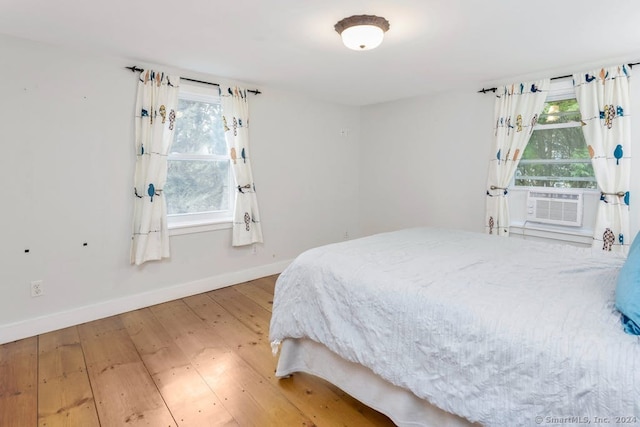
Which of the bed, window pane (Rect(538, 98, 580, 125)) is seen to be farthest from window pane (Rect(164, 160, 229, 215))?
window pane (Rect(538, 98, 580, 125))

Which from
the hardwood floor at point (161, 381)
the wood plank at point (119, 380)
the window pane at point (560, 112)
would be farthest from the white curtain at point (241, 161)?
the window pane at point (560, 112)

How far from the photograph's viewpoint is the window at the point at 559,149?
299 cm

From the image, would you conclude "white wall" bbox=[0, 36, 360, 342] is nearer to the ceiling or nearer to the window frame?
the window frame

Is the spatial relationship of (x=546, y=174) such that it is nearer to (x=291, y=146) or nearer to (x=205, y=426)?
(x=291, y=146)

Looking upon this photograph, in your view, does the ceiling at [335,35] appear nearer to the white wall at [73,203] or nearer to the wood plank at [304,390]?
the white wall at [73,203]

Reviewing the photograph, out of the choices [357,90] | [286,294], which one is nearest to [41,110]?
[286,294]

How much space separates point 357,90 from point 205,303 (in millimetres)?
2758

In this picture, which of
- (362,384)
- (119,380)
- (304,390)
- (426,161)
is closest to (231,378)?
(304,390)

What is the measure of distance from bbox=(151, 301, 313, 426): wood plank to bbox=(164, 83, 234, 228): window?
1.05 m

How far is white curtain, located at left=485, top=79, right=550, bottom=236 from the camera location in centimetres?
310

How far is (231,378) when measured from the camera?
200 centimetres

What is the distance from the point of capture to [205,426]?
162 cm

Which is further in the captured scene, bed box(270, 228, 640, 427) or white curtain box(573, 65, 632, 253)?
white curtain box(573, 65, 632, 253)

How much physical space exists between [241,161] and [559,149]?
308cm
